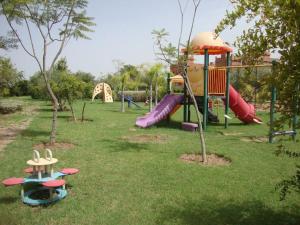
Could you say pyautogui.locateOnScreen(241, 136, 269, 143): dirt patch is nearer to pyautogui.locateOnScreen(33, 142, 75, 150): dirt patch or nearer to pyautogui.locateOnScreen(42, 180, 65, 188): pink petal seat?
pyautogui.locateOnScreen(33, 142, 75, 150): dirt patch

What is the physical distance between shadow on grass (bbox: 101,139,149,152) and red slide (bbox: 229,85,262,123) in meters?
6.14

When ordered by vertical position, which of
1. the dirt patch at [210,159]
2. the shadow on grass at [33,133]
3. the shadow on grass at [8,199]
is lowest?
the shadow on grass at [8,199]

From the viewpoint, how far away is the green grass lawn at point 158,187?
4.28 meters

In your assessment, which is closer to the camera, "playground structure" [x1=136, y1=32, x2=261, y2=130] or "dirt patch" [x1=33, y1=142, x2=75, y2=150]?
"dirt patch" [x1=33, y1=142, x2=75, y2=150]

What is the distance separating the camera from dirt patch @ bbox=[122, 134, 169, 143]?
32.8ft

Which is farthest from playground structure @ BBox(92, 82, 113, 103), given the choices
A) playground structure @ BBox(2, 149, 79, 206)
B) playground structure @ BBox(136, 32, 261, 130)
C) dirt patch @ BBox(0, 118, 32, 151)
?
playground structure @ BBox(2, 149, 79, 206)

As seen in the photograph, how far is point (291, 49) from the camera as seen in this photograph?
288 centimetres

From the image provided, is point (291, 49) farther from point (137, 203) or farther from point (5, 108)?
point (5, 108)

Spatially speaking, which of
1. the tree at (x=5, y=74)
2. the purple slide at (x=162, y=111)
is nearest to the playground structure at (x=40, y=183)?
the purple slide at (x=162, y=111)

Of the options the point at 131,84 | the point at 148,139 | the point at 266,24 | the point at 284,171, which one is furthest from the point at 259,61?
the point at 131,84

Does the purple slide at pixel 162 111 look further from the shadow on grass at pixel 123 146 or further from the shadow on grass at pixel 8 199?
the shadow on grass at pixel 8 199

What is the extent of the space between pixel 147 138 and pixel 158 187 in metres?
5.12

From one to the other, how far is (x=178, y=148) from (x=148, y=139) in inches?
72.0

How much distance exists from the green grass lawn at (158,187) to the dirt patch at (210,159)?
0.62ft
